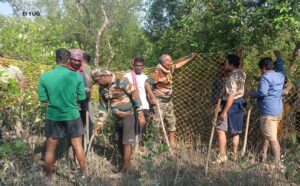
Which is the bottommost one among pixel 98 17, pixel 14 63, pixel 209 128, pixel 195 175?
pixel 195 175

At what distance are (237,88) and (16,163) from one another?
2795 millimetres

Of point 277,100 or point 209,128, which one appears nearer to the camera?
point 277,100

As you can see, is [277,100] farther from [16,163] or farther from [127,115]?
[16,163]

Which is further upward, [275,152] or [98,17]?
[98,17]

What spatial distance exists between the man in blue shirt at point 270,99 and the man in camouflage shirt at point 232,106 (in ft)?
0.85

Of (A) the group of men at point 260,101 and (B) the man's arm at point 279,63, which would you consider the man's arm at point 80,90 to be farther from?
(B) the man's arm at point 279,63

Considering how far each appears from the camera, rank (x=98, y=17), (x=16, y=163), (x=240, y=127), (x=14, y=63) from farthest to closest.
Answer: (x=98, y=17) < (x=14, y=63) < (x=240, y=127) < (x=16, y=163)

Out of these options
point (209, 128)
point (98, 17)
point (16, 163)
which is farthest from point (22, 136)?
point (98, 17)

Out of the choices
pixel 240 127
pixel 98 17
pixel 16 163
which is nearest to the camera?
pixel 16 163

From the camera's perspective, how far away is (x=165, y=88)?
18.7ft

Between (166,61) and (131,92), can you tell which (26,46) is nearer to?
(166,61)

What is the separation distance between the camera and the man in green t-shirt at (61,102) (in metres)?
4.23

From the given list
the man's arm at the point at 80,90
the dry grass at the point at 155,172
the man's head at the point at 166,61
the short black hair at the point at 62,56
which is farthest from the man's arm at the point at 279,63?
the short black hair at the point at 62,56

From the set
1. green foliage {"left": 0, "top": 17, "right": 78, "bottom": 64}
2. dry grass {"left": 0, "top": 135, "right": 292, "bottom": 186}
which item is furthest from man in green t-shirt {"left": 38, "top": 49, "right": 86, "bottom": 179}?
green foliage {"left": 0, "top": 17, "right": 78, "bottom": 64}
